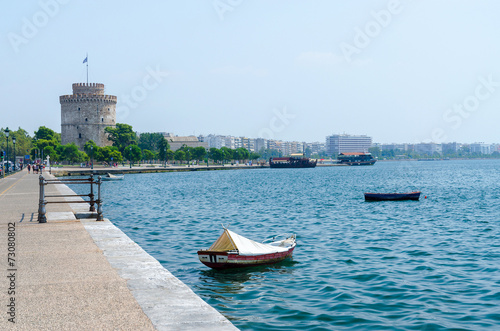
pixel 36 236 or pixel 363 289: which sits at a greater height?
pixel 36 236

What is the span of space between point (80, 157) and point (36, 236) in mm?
126007

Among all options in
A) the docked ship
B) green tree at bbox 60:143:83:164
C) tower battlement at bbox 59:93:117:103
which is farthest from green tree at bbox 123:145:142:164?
the docked ship

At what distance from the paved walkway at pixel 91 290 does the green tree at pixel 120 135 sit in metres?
140

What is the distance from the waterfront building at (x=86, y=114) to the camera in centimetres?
14000

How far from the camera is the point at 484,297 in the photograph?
12.1m

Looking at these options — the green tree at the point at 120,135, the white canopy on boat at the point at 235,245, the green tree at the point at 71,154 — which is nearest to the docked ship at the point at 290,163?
the green tree at the point at 120,135

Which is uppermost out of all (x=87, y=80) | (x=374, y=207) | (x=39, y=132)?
(x=87, y=80)

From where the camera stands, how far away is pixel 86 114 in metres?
141

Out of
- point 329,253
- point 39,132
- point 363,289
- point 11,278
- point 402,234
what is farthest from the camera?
point 39,132

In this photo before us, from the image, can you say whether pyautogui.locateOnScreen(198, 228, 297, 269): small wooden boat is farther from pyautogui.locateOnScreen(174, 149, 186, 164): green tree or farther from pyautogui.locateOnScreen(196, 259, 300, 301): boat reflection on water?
pyautogui.locateOnScreen(174, 149, 186, 164): green tree

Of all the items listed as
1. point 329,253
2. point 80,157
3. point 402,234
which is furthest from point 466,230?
point 80,157

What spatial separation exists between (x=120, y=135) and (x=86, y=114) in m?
14.7

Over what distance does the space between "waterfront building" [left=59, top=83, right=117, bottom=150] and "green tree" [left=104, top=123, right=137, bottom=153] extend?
119 inches

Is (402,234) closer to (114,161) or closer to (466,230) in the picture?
(466,230)
